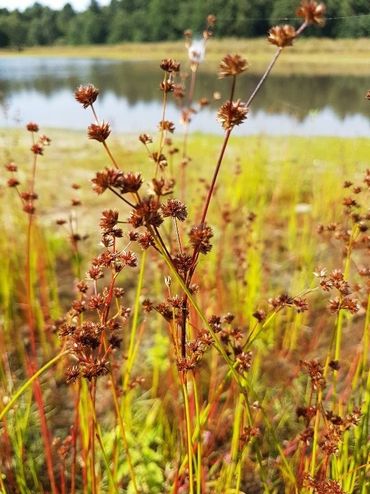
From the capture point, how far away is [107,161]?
666 cm

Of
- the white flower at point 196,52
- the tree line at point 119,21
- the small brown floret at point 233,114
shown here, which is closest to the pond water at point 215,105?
the white flower at point 196,52

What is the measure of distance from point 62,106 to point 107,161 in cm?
1134

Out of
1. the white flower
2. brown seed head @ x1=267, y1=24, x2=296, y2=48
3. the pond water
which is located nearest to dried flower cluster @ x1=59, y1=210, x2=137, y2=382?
brown seed head @ x1=267, y1=24, x2=296, y2=48

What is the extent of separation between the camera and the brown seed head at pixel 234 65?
2.13 ft

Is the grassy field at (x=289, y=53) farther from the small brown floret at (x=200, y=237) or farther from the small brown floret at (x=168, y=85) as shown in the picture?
the small brown floret at (x=200, y=237)

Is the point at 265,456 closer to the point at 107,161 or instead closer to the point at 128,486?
the point at 128,486

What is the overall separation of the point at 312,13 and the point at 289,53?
115 feet

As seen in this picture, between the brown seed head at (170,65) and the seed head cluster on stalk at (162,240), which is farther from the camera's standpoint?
the brown seed head at (170,65)

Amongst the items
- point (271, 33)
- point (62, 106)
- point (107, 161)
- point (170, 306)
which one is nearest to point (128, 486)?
point (170, 306)

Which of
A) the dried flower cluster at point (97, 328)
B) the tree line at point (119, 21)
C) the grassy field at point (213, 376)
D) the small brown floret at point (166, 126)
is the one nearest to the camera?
the dried flower cluster at point (97, 328)

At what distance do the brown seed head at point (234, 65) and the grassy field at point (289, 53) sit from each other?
6.81m

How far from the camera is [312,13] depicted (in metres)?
0.64

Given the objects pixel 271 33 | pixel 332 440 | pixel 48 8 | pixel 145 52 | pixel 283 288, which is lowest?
pixel 283 288

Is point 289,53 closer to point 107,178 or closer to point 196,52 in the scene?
point 196,52
